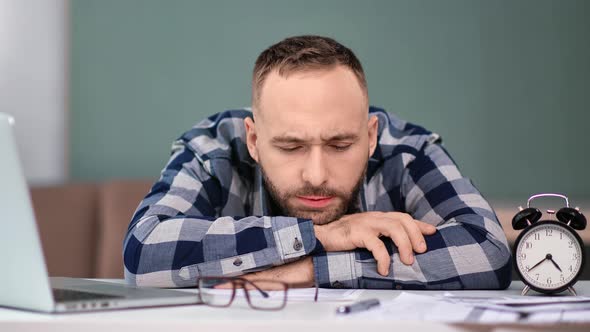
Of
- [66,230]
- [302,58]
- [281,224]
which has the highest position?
[302,58]

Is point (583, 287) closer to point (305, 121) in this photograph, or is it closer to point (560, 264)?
point (560, 264)

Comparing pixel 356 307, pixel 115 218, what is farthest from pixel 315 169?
pixel 115 218

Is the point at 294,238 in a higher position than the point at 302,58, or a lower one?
lower

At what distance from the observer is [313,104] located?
1740 millimetres

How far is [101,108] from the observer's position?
3.60 m

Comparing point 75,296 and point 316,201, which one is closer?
point 75,296

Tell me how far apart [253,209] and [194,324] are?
111 centimetres

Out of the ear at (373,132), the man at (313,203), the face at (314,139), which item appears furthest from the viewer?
the ear at (373,132)

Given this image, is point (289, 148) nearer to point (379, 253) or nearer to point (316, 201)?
point (316, 201)

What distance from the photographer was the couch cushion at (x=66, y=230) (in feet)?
10.1

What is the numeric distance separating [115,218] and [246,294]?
1984 millimetres

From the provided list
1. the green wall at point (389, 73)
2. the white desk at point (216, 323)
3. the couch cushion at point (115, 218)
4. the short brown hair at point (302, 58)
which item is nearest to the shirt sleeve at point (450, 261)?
the short brown hair at point (302, 58)

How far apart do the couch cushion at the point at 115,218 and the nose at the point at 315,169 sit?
1.45 meters

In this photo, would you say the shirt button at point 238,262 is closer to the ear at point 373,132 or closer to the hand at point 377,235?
the hand at point 377,235
